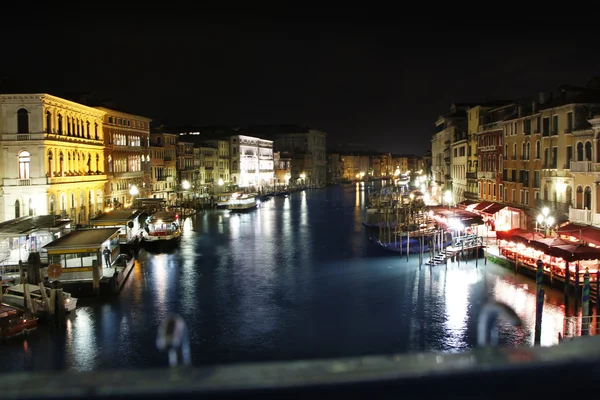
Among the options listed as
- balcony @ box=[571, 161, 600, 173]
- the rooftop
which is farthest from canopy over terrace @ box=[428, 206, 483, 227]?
the rooftop

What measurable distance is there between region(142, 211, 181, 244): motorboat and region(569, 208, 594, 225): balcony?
18783mm

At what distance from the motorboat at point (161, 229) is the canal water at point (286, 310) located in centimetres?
224

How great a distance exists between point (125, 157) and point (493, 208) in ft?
84.3

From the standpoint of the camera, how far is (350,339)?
13773 mm

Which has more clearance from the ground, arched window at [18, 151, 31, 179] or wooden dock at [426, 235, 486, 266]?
arched window at [18, 151, 31, 179]

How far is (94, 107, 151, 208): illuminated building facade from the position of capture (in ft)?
125

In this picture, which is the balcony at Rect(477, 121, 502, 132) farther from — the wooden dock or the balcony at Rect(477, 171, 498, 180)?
the wooden dock

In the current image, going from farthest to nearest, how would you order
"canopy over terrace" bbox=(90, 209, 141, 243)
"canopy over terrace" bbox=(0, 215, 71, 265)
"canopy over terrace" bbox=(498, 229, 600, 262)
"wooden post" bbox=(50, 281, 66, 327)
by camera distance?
"canopy over terrace" bbox=(90, 209, 141, 243) → "canopy over terrace" bbox=(0, 215, 71, 265) → "canopy over terrace" bbox=(498, 229, 600, 262) → "wooden post" bbox=(50, 281, 66, 327)

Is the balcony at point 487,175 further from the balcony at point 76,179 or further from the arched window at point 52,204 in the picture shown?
the arched window at point 52,204

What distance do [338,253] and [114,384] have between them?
83.2ft

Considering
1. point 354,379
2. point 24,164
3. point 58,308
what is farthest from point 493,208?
point 354,379

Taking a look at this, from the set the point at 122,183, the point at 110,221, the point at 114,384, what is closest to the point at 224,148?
the point at 122,183

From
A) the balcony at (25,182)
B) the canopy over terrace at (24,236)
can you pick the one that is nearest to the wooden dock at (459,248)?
the canopy over terrace at (24,236)

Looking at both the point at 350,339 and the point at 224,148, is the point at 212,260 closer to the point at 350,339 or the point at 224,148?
the point at 350,339
